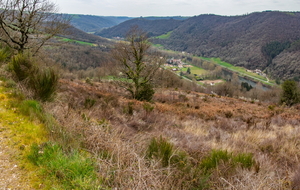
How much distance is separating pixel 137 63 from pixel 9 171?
13.2m

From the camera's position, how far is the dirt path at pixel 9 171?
1930mm

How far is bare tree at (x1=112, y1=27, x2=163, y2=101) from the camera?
47.2ft

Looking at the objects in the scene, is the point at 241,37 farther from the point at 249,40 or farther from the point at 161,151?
the point at 161,151

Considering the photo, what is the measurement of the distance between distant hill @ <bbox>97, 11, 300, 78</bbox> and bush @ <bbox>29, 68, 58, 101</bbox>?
8856cm

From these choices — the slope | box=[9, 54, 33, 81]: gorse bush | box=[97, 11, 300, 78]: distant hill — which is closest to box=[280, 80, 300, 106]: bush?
box=[9, 54, 33, 81]: gorse bush

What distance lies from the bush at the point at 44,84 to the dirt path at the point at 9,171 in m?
2.18

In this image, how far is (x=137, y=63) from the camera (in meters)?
14.9

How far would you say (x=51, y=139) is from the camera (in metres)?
2.82

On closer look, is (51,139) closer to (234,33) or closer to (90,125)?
(90,125)

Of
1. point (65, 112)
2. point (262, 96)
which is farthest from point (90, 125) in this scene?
point (262, 96)

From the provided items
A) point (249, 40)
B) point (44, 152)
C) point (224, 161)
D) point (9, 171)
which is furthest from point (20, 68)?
point (249, 40)

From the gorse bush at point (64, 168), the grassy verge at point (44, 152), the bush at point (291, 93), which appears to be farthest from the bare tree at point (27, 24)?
the bush at point (291, 93)

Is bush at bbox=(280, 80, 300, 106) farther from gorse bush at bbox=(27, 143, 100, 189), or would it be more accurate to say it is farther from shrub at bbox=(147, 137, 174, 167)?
gorse bush at bbox=(27, 143, 100, 189)

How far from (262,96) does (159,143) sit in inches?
1904
